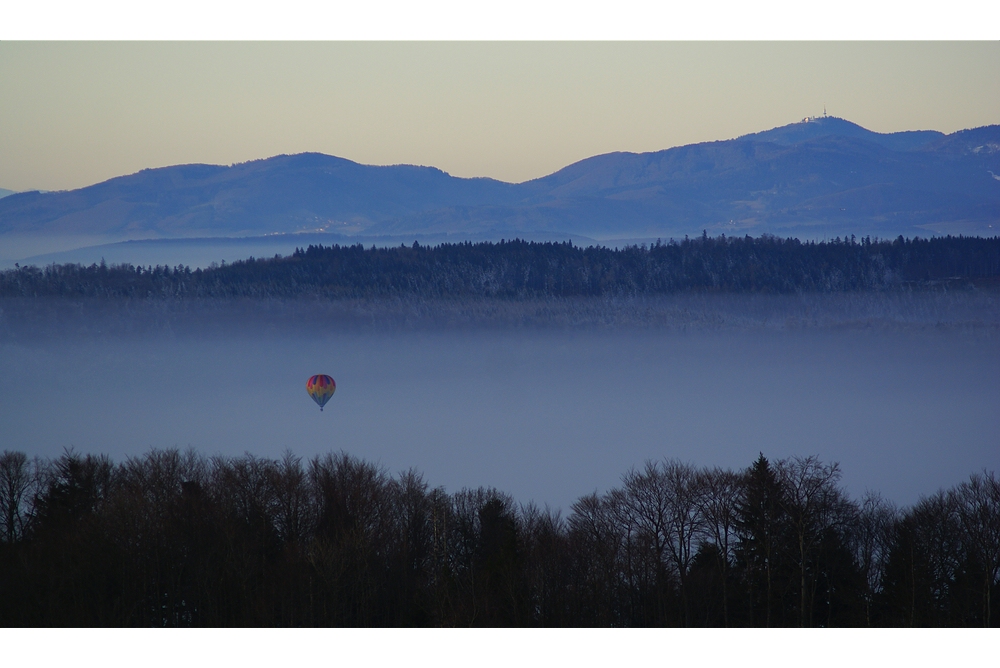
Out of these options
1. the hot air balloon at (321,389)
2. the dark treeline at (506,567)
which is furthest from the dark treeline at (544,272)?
the dark treeline at (506,567)

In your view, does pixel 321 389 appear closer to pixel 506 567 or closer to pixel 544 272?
pixel 544 272

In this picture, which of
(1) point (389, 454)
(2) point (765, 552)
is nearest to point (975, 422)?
(1) point (389, 454)

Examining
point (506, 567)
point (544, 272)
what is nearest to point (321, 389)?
point (544, 272)

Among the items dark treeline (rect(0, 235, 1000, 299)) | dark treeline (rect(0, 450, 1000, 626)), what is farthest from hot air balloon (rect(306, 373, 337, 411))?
dark treeline (rect(0, 450, 1000, 626))

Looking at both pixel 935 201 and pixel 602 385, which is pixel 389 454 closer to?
pixel 602 385

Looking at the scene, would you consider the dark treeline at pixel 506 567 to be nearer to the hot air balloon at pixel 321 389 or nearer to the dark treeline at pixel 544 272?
the hot air balloon at pixel 321 389

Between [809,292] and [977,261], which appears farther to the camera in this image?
[809,292]

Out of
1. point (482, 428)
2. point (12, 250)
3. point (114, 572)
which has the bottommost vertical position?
point (482, 428)
